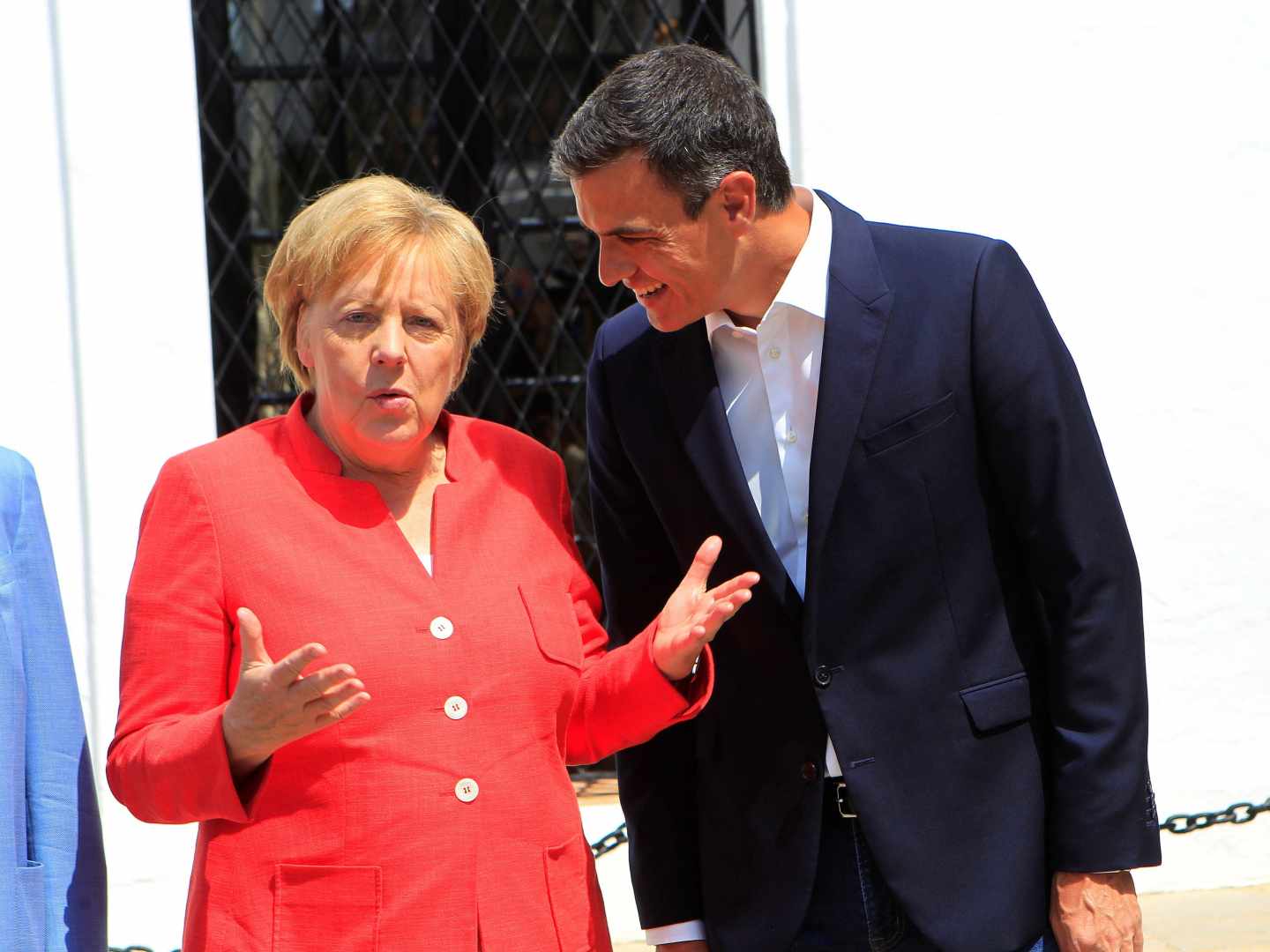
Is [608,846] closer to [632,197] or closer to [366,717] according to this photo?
[366,717]

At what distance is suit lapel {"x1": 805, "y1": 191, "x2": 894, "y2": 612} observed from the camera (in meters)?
2.00

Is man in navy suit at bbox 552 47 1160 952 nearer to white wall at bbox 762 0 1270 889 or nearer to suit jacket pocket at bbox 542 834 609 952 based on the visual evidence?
suit jacket pocket at bbox 542 834 609 952

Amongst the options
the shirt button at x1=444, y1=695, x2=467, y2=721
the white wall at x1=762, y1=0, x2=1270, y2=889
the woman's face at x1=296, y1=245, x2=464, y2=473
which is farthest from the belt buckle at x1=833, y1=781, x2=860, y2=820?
the white wall at x1=762, y1=0, x2=1270, y2=889

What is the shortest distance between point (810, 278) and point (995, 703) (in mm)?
661

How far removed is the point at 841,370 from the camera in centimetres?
203

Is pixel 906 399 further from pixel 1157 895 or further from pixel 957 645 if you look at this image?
pixel 1157 895

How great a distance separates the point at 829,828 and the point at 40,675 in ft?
3.64

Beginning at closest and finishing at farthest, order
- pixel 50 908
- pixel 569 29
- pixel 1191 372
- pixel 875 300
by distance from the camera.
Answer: pixel 50 908 < pixel 875 300 < pixel 1191 372 < pixel 569 29

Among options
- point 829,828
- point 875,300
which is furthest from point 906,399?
point 829,828

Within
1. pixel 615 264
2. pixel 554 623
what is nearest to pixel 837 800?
pixel 554 623

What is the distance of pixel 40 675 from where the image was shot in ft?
6.33

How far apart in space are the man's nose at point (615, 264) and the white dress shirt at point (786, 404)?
0.59ft

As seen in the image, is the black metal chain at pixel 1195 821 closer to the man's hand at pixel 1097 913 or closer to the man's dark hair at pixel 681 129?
the man's hand at pixel 1097 913

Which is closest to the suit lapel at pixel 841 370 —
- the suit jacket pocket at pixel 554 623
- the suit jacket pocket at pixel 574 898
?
the suit jacket pocket at pixel 554 623
